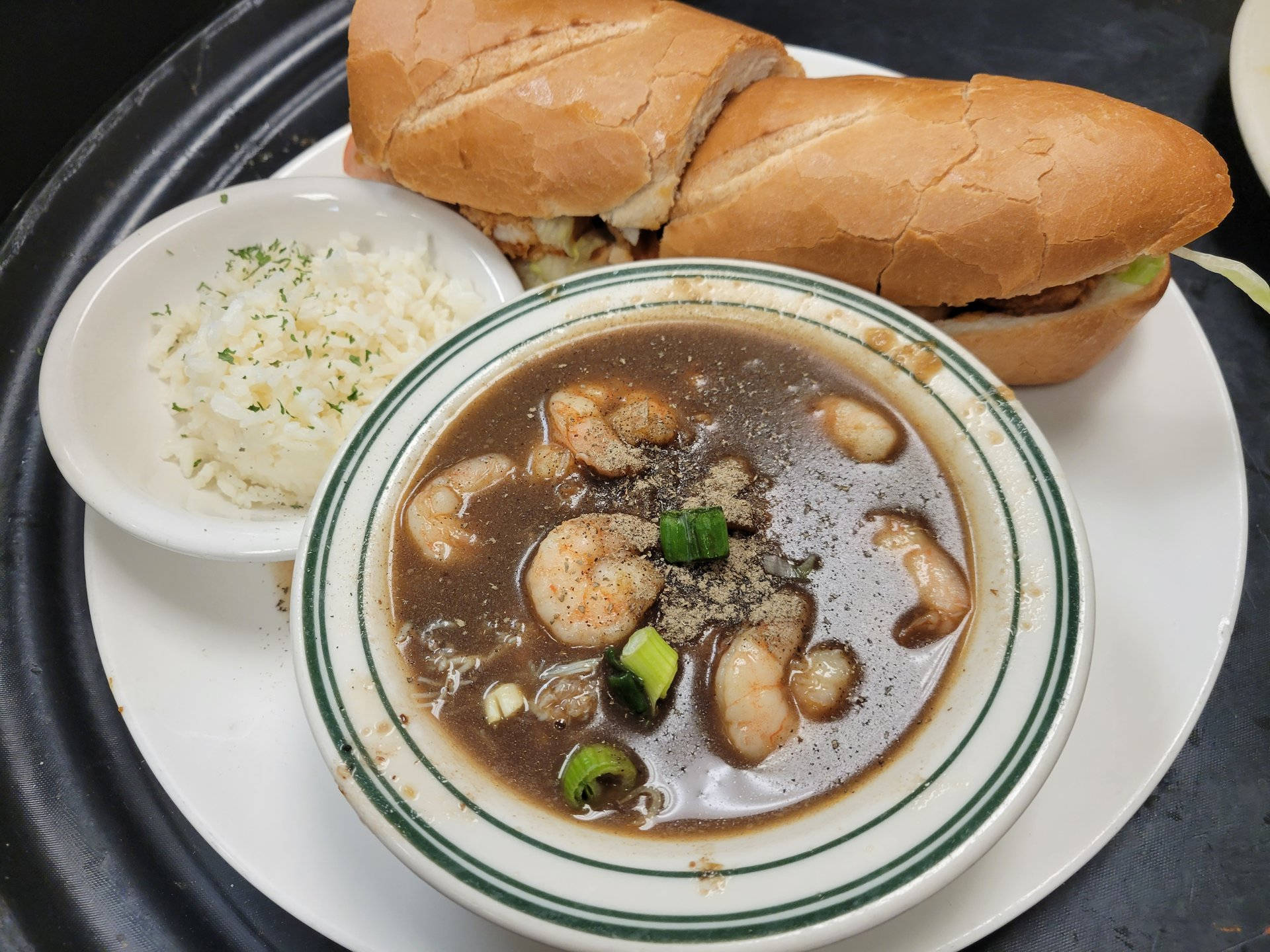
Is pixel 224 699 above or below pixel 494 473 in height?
below

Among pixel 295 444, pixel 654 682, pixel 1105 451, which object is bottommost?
pixel 1105 451

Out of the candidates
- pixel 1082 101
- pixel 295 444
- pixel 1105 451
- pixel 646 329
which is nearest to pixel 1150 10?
pixel 1082 101

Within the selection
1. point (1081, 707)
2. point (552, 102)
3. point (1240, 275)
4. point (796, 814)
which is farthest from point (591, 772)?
point (1240, 275)

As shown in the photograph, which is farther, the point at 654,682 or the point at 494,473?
the point at 494,473

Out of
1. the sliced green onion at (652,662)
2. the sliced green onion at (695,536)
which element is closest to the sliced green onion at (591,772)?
the sliced green onion at (652,662)

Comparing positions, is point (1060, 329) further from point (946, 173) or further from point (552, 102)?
point (552, 102)

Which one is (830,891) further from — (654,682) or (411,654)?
(411,654)
